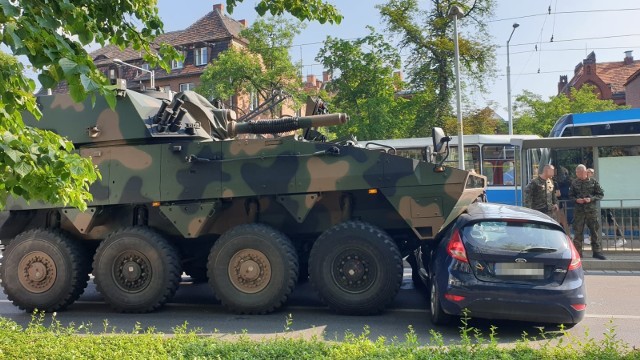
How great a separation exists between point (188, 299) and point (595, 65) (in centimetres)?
6222

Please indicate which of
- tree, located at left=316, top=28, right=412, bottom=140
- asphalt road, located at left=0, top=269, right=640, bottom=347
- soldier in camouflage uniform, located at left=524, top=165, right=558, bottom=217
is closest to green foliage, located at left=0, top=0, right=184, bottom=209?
asphalt road, located at left=0, top=269, right=640, bottom=347

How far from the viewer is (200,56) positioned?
46.7 metres

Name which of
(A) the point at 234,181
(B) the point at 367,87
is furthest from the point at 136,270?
(B) the point at 367,87

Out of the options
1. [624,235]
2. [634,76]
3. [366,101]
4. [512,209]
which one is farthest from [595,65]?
[512,209]

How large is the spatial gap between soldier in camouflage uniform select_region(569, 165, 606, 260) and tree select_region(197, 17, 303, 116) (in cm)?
2093

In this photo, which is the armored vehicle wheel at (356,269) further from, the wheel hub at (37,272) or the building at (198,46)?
the building at (198,46)

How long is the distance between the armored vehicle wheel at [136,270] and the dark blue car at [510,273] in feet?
11.1

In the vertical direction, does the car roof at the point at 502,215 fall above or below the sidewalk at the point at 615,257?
above

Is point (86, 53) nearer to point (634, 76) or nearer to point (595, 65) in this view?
point (634, 76)

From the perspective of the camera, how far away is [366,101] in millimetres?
25781

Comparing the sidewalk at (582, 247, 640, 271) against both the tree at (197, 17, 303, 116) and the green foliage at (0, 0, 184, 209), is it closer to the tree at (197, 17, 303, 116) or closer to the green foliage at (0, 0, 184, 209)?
the green foliage at (0, 0, 184, 209)

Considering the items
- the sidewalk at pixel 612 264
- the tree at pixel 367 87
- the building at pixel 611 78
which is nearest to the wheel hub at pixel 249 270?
the sidewalk at pixel 612 264

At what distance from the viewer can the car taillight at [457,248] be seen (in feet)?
20.9

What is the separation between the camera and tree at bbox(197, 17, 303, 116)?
103 ft
